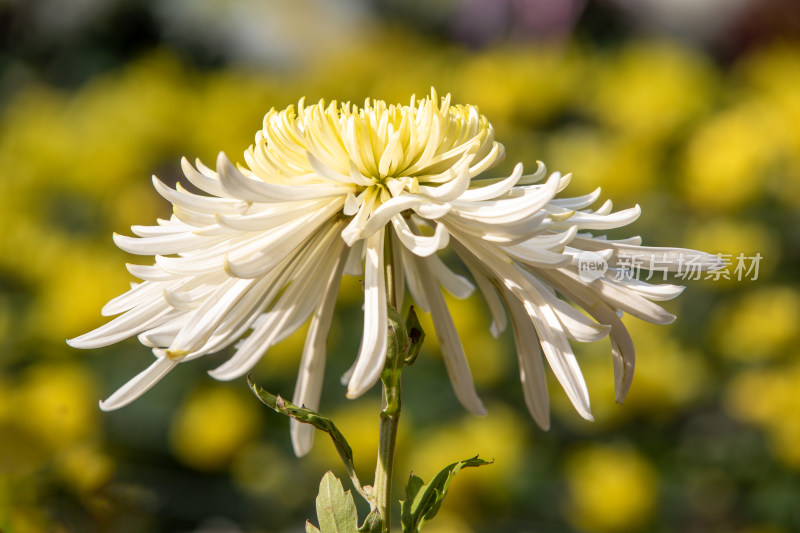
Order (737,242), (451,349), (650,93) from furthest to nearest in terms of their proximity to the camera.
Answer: (650,93) → (737,242) → (451,349)

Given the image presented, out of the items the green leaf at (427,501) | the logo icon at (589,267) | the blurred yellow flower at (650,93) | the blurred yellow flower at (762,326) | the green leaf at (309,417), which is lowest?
the green leaf at (427,501)

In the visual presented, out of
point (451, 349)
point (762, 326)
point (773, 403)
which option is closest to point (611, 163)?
point (762, 326)

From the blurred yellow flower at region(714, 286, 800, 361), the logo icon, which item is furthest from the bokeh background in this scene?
the logo icon

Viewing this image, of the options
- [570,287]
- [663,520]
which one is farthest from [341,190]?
[663,520]

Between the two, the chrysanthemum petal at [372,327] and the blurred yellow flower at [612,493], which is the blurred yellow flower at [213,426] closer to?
the blurred yellow flower at [612,493]

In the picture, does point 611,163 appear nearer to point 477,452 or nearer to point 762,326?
point 762,326

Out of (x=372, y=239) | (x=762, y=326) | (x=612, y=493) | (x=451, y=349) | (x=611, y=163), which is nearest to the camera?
(x=372, y=239)

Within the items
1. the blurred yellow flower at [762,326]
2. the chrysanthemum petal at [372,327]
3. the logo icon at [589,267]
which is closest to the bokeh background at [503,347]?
the blurred yellow flower at [762,326]
